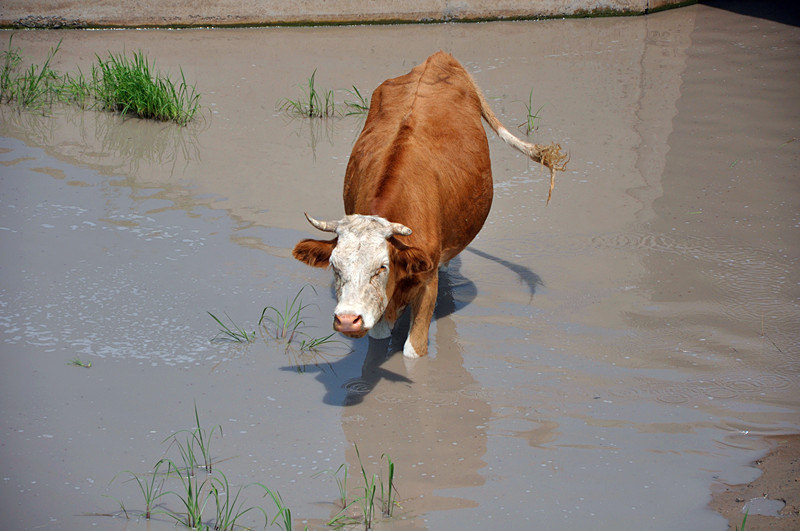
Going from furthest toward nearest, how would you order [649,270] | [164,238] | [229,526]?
1. [164,238]
2. [649,270]
3. [229,526]

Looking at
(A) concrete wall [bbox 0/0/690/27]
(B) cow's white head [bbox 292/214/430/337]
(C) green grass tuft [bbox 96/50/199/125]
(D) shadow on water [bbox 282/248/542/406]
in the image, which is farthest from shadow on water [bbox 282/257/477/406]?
(A) concrete wall [bbox 0/0/690/27]

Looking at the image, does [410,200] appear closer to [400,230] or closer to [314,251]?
[400,230]

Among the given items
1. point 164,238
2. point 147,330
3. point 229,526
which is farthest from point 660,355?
point 164,238

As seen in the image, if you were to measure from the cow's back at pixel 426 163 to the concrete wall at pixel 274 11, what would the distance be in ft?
19.1

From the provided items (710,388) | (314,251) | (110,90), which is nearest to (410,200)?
(314,251)

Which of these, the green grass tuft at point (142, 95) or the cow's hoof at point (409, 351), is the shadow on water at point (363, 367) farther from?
the green grass tuft at point (142, 95)

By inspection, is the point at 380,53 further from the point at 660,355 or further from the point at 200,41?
the point at 660,355

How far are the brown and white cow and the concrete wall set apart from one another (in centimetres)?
568

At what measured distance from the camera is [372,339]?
5.18 m

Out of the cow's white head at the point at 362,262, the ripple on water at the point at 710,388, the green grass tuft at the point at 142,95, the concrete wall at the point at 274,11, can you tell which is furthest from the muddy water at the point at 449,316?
the concrete wall at the point at 274,11

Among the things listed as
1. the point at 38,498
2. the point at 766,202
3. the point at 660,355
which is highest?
the point at 766,202

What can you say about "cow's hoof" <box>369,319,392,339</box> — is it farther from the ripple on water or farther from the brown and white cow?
the ripple on water

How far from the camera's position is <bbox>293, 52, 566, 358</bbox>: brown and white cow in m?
4.19

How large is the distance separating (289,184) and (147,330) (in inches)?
90.0
